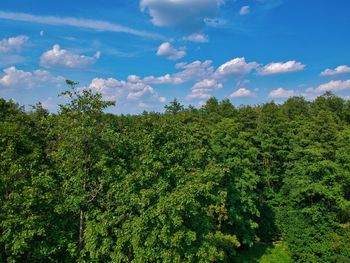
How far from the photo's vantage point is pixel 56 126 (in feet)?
66.0

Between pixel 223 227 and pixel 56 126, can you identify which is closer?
pixel 56 126

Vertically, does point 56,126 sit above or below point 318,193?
above

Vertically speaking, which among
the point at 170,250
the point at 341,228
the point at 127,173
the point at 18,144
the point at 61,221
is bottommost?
the point at 341,228

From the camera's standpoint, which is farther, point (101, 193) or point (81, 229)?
point (101, 193)

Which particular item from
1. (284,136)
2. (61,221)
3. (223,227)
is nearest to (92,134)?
(61,221)

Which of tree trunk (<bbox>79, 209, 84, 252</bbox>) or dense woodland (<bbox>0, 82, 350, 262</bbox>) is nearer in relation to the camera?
dense woodland (<bbox>0, 82, 350, 262</bbox>)

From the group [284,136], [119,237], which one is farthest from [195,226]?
[284,136]

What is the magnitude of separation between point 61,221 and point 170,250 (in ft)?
19.9

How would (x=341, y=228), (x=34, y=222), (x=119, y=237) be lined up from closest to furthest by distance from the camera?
(x=34, y=222) < (x=119, y=237) < (x=341, y=228)

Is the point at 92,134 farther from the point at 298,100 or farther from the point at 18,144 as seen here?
the point at 298,100

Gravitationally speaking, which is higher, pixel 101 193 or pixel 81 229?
pixel 101 193

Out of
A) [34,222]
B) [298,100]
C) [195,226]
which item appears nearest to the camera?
[34,222]

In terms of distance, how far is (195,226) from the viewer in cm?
2172

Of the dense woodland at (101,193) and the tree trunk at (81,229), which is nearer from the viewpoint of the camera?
the dense woodland at (101,193)
